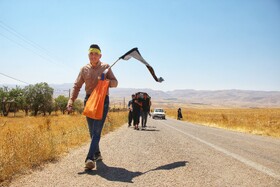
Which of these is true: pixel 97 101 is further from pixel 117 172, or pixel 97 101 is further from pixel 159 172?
pixel 159 172

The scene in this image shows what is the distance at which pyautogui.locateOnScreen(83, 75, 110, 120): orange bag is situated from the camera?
5.27 metres

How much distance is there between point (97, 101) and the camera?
530 cm

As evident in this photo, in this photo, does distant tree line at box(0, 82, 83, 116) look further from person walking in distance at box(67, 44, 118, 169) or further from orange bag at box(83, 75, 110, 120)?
orange bag at box(83, 75, 110, 120)

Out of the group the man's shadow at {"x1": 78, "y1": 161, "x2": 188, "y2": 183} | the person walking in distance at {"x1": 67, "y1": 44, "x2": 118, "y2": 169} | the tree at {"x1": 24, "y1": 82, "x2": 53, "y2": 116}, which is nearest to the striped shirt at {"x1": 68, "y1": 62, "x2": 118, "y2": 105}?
the person walking in distance at {"x1": 67, "y1": 44, "x2": 118, "y2": 169}

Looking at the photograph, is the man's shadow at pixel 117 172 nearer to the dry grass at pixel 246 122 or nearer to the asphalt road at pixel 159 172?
the asphalt road at pixel 159 172

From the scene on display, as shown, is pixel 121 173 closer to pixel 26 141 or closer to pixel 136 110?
pixel 26 141

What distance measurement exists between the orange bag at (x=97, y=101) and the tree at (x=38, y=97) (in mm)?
75774

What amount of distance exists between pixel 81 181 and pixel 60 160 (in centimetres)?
199

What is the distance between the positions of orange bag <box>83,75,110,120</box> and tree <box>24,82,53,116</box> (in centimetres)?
7577

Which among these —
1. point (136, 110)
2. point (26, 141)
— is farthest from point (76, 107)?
point (26, 141)

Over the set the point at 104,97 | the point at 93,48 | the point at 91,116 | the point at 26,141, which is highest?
the point at 93,48

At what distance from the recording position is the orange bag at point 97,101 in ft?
17.3

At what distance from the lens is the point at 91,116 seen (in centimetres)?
529

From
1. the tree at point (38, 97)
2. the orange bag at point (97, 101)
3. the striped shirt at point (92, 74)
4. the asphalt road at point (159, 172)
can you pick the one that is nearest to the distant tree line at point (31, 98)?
the tree at point (38, 97)
